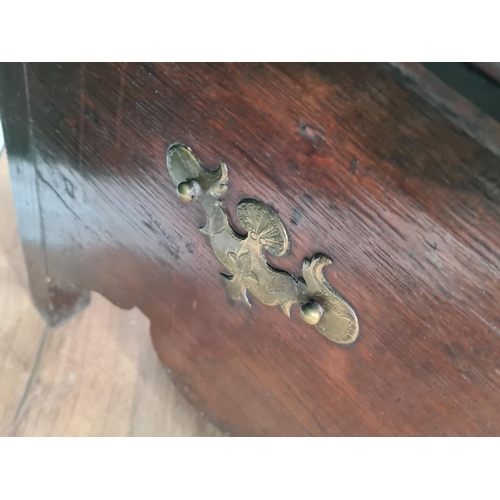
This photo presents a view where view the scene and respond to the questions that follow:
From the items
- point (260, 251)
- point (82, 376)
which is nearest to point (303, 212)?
point (260, 251)

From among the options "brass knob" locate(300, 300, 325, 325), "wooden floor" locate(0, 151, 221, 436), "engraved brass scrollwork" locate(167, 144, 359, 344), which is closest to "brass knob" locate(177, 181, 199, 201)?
"engraved brass scrollwork" locate(167, 144, 359, 344)

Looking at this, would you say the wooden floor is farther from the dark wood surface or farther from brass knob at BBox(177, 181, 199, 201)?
brass knob at BBox(177, 181, 199, 201)

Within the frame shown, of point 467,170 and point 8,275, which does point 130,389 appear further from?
point 467,170

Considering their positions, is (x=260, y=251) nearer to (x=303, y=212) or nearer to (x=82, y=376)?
(x=303, y=212)

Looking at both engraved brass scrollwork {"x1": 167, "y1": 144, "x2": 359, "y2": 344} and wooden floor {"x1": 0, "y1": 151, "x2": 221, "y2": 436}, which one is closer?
engraved brass scrollwork {"x1": 167, "y1": 144, "x2": 359, "y2": 344}

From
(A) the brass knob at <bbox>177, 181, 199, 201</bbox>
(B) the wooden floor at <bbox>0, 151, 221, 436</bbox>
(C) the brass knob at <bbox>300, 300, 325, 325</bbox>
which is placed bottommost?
(B) the wooden floor at <bbox>0, 151, 221, 436</bbox>

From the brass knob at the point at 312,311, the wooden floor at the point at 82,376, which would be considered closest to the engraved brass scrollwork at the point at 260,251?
the brass knob at the point at 312,311
